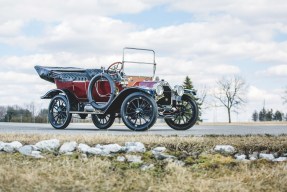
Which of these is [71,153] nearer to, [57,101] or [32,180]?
[32,180]

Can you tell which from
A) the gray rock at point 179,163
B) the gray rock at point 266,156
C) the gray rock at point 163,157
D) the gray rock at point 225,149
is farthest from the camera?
the gray rock at point 225,149

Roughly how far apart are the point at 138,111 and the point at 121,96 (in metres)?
0.96

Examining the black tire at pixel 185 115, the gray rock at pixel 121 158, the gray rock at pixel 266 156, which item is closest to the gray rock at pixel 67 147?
the gray rock at pixel 121 158

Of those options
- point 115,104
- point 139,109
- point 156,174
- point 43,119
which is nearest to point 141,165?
point 156,174

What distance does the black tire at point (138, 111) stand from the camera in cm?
1342

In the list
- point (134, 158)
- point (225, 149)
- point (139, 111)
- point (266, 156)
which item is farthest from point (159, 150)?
point (139, 111)

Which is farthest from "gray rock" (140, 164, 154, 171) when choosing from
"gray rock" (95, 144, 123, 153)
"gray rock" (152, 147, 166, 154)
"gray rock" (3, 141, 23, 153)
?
"gray rock" (3, 141, 23, 153)

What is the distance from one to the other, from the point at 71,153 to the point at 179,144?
182cm

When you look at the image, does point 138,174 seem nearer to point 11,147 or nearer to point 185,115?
point 11,147

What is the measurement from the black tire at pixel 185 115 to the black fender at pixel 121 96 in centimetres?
156

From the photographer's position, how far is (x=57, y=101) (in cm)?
1614

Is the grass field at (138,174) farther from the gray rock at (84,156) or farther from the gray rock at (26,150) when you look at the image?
the gray rock at (26,150)

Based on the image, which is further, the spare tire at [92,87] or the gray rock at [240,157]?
the spare tire at [92,87]

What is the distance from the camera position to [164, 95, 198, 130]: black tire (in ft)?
48.6
